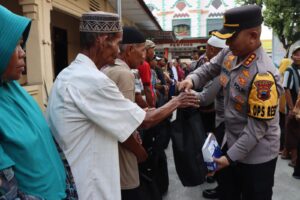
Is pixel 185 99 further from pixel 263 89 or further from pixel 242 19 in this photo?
pixel 242 19

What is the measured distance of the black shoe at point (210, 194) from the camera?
3916 mm

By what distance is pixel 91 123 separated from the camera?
1.61 m

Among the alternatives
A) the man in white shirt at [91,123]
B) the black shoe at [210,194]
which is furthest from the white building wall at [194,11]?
the man in white shirt at [91,123]

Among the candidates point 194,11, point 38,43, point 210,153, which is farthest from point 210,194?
point 194,11

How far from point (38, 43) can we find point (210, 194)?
359cm

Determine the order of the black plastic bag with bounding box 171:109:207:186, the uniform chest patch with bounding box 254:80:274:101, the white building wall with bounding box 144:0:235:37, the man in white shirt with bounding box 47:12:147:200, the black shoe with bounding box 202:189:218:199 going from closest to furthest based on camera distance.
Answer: the man in white shirt with bounding box 47:12:147:200 → the uniform chest patch with bounding box 254:80:274:101 → the black plastic bag with bounding box 171:109:207:186 → the black shoe with bounding box 202:189:218:199 → the white building wall with bounding box 144:0:235:37

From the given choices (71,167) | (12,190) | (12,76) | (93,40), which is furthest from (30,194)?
(93,40)

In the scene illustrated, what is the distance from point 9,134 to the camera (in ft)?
3.90

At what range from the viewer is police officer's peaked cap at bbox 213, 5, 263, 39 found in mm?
2047

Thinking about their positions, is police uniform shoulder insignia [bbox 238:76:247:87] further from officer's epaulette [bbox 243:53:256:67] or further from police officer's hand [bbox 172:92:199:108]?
Answer: police officer's hand [bbox 172:92:199:108]

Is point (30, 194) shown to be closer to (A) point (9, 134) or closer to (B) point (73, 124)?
(A) point (9, 134)

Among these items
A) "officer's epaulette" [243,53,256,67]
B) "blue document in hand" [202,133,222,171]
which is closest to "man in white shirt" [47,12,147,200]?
"blue document in hand" [202,133,222,171]

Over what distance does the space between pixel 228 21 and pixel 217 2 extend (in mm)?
36866

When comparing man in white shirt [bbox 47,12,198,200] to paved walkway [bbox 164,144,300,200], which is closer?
man in white shirt [bbox 47,12,198,200]
